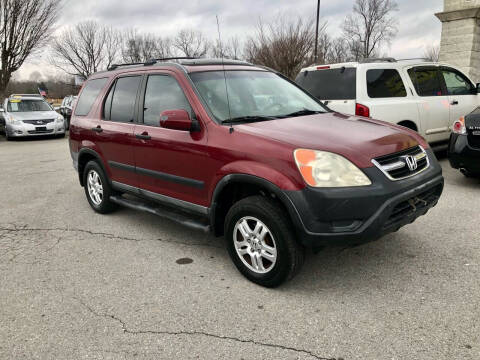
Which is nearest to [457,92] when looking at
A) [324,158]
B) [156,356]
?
[324,158]

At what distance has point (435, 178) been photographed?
10.8 ft

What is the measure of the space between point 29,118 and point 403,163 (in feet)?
49.5

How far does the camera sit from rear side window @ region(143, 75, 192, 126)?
3754mm

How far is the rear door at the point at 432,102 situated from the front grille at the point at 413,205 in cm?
408

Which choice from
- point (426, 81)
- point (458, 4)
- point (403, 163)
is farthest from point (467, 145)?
point (458, 4)

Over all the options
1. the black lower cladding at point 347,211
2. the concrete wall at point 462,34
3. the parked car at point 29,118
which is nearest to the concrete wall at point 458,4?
the concrete wall at point 462,34

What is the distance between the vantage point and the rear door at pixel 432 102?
702 centimetres

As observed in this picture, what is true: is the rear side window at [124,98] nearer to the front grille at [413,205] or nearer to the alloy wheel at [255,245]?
the alloy wheel at [255,245]

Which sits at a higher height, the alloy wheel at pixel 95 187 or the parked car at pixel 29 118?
the parked car at pixel 29 118

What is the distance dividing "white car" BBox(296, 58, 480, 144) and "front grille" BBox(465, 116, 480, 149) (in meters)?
1.14

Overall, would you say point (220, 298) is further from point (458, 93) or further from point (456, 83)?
point (456, 83)

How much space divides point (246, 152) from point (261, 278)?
100 cm

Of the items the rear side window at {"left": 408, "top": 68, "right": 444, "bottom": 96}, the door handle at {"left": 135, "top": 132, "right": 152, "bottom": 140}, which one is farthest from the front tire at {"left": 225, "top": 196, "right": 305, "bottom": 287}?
the rear side window at {"left": 408, "top": 68, "right": 444, "bottom": 96}

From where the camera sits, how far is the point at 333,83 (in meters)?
6.60
